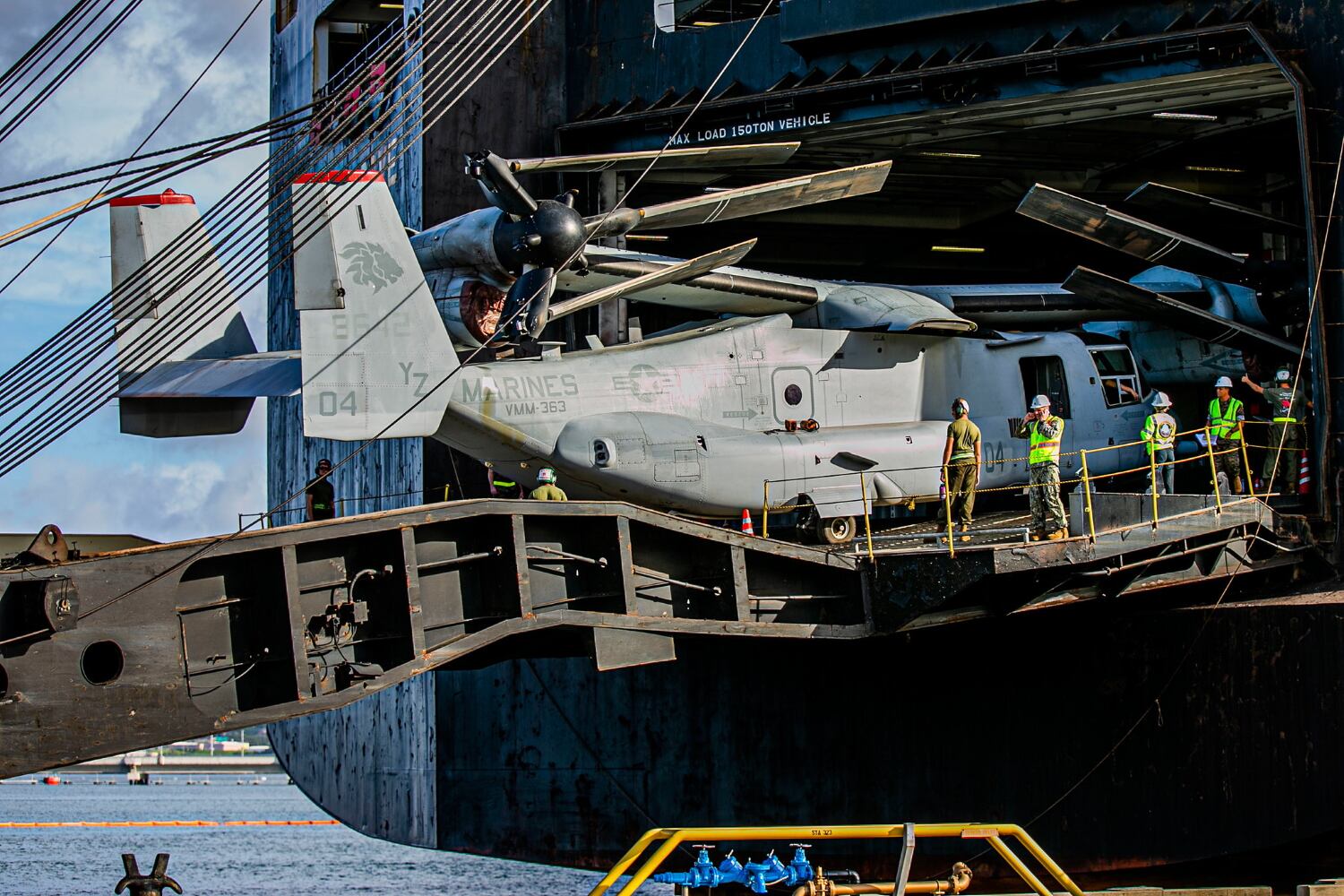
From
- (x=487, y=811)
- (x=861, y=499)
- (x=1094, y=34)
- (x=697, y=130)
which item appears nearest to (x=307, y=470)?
A: (x=487, y=811)

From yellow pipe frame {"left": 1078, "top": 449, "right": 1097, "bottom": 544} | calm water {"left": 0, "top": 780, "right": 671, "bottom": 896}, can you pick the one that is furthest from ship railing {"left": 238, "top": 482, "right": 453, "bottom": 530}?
calm water {"left": 0, "top": 780, "right": 671, "bottom": 896}

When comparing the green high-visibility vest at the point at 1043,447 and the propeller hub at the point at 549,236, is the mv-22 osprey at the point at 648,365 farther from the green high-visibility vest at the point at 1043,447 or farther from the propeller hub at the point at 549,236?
the green high-visibility vest at the point at 1043,447

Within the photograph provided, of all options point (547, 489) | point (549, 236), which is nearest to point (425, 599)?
point (547, 489)

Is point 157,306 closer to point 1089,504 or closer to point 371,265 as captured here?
point 371,265

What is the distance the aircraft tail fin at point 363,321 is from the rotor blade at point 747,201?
7.93 feet

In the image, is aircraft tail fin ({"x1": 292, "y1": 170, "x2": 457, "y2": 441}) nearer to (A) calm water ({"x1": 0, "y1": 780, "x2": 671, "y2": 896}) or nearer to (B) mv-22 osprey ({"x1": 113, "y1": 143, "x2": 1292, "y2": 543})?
(B) mv-22 osprey ({"x1": 113, "y1": 143, "x2": 1292, "y2": 543})

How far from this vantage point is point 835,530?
68.8 ft

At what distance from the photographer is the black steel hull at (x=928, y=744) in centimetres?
2011

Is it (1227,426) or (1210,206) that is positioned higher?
(1210,206)

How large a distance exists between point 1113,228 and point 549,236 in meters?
8.58

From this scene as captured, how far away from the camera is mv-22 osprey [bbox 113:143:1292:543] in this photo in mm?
17453

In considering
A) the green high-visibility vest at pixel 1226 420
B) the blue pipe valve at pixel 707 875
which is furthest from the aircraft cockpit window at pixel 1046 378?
the blue pipe valve at pixel 707 875

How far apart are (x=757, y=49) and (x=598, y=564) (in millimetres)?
10626

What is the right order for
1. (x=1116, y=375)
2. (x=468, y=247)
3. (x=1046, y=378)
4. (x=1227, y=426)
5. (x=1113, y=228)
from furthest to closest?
1. (x=1116, y=375)
2. (x=1046, y=378)
3. (x=1113, y=228)
4. (x=1227, y=426)
5. (x=468, y=247)
